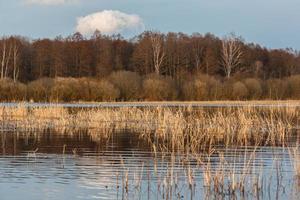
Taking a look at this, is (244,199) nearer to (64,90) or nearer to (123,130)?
(123,130)

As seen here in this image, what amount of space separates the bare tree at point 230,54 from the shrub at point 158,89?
15535mm

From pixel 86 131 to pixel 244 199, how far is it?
1724 cm

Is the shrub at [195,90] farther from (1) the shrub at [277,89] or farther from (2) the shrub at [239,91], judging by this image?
(1) the shrub at [277,89]

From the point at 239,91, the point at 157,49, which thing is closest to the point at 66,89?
the point at 239,91

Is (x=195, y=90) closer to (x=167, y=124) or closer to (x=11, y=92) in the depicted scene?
(x=11, y=92)

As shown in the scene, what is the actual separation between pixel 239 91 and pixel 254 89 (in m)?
2.11

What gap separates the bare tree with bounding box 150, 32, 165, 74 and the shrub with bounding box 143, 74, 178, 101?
1277 centimetres

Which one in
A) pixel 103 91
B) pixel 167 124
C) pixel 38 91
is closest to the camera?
pixel 167 124

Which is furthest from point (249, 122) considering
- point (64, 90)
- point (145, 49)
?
point (145, 49)

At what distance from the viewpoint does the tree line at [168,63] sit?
6066 centimetres

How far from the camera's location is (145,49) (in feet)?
260

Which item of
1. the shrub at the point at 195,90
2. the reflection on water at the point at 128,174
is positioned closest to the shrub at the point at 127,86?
the shrub at the point at 195,90

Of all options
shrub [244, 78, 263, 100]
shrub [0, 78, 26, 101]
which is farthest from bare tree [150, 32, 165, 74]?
shrub [0, 78, 26, 101]

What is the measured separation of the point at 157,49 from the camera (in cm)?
7700
